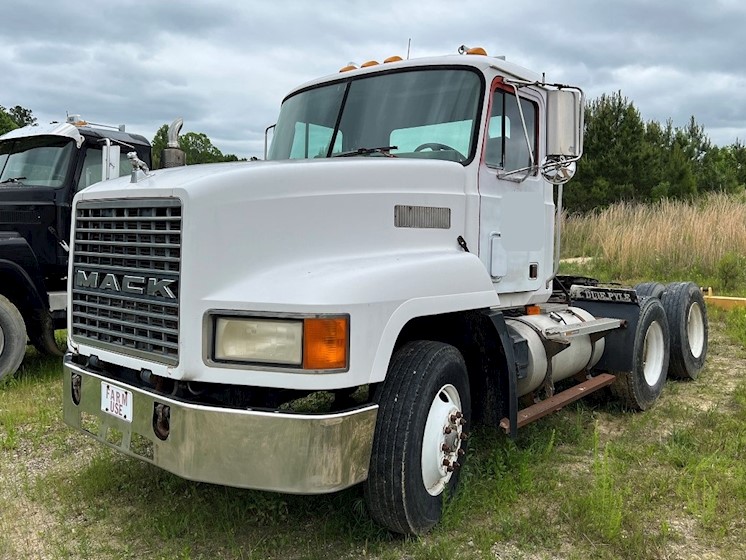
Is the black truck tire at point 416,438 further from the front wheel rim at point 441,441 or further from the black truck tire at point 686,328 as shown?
the black truck tire at point 686,328

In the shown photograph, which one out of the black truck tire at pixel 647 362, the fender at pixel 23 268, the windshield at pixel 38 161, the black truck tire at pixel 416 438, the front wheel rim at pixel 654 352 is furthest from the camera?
the windshield at pixel 38 161

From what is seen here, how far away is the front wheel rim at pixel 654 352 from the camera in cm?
616

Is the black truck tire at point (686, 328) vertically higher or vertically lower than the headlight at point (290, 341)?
lower

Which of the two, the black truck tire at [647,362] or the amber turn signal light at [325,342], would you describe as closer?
the amber turn signal light at [325,342]

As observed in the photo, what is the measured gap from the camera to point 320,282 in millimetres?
2941

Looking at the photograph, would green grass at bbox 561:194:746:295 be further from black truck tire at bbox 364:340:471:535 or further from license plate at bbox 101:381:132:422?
license plate at bbox 101:381:132:422

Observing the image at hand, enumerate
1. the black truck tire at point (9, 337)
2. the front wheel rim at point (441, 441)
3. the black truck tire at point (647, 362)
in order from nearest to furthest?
1. the front wheel rim at point (441, 441)
2. the black truck tire at point (647, 362)
3. the black truck tire at point (9, 337)

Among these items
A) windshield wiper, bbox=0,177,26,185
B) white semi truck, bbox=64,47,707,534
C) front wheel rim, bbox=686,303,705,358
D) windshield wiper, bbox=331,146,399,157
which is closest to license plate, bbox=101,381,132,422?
white semi truck, bbox=64,47,707,534

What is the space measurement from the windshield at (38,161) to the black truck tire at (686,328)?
6333 millimetres

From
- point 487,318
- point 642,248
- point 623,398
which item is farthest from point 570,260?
point 487,318

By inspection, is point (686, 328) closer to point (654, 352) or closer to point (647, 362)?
point (654, 352)

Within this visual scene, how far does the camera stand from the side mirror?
13.7 feet

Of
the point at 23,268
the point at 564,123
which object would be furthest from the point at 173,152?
the point at 23,268

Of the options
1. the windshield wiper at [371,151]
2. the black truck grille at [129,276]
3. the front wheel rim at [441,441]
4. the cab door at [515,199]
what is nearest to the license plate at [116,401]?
the black truck grille at [129,276]
